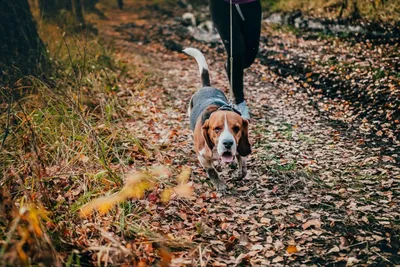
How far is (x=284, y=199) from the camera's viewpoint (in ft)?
12.0

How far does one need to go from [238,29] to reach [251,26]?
18 centimetres

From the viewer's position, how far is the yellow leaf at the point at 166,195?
362cm

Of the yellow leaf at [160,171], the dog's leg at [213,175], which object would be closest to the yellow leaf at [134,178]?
the yellow leaf at [160,171]

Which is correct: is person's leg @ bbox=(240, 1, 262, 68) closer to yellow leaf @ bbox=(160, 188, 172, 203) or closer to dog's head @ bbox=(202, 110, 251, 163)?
dog's head @ bbox=(202, 110, 251, 163)

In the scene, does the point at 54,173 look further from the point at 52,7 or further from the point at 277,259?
the point at 52,7

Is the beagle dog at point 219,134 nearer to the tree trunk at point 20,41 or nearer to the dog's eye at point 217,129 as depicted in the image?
the dog's eye at point 217,129

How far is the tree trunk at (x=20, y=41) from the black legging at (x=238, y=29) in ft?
9.65

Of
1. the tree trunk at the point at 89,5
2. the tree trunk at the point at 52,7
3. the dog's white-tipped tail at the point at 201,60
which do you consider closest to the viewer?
the dog's white-tipped tail at the point at 201,60

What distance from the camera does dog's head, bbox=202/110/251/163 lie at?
135 inches

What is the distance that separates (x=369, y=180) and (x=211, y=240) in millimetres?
1672

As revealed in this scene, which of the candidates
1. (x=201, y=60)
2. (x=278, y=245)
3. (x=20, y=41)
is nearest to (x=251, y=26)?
(x=201, y=60)

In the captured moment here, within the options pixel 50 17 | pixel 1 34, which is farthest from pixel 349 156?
pixel 50 17

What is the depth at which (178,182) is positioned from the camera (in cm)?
399

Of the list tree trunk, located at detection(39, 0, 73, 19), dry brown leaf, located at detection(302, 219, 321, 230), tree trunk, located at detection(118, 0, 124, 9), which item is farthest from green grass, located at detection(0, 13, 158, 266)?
tree trunk, located at detection(118, 0, 124, 9)
